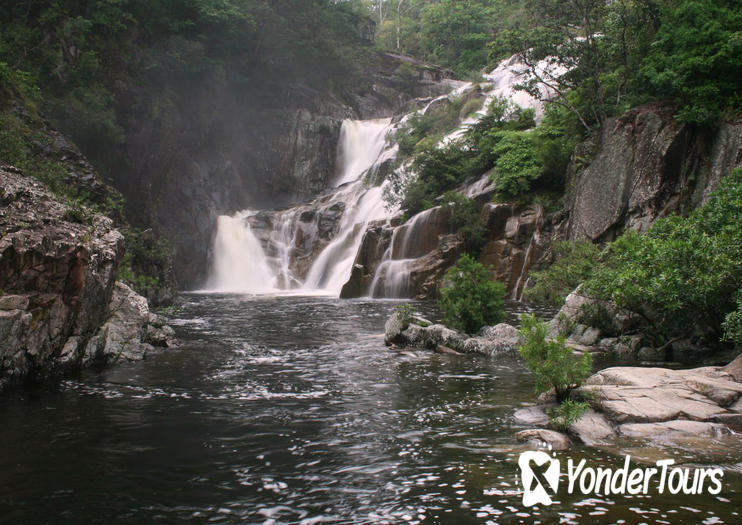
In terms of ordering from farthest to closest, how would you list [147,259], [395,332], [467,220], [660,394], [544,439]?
[467,220] → [147,259] → [395,332] → [660,394] → [544,439]

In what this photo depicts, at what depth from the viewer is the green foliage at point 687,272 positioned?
373 inches

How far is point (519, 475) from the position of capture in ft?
18.0

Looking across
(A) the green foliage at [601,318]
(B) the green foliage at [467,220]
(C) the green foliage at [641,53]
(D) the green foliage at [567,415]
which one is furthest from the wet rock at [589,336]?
(B) the green foliage at [467,220]

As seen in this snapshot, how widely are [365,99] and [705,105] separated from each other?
39.2 m

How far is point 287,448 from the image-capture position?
21.5 feet

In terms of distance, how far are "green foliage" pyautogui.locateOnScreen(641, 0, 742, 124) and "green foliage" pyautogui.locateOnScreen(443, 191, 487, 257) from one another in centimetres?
927

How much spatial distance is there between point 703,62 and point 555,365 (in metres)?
14.5

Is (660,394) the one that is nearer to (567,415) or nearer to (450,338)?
(567,415)

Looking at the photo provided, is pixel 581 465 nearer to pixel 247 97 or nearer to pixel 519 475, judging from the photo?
pixel 519 475

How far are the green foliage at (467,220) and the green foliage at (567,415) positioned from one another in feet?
58.9

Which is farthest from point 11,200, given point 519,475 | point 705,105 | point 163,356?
point 705,105

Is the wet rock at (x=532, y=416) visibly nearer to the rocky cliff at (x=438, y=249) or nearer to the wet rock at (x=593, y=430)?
the wet rock at (x=593, y=430)

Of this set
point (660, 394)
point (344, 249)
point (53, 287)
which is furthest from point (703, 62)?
point (344, 249)

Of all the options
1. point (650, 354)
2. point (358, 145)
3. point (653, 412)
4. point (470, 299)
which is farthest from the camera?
point (358, 145)
